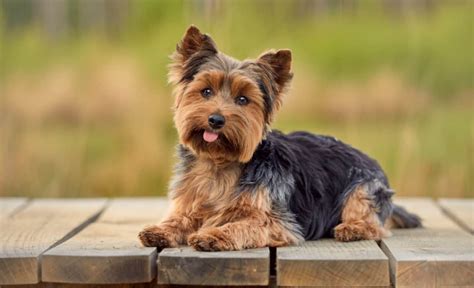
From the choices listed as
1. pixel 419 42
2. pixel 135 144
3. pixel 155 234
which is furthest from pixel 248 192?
pixel 419 42

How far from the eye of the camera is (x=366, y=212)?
464 cm

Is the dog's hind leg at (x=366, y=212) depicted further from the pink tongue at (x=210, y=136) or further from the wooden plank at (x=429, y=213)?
the pink tongue at (x=210, y=136)

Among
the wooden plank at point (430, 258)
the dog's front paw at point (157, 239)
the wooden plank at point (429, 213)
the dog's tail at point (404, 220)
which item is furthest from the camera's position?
the wooden plank at point (429, 213)

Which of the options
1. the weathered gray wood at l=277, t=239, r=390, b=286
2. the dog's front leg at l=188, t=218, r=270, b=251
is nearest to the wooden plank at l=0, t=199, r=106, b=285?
the dog's front leg at l=188, t=218, r=270, b=251

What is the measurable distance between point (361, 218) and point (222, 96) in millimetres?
1011

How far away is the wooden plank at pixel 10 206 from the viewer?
552 centimetres

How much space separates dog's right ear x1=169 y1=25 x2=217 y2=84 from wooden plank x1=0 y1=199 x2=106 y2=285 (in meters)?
0.96

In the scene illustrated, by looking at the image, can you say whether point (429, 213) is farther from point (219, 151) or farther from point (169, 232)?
point (169, 232)

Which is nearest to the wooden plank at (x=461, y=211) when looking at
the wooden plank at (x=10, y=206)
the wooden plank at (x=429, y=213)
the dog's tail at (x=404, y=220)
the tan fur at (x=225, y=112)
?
the wooden plank at (x=429, y=213)

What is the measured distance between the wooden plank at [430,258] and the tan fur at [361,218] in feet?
0.25

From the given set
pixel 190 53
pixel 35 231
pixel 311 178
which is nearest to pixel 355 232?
pixel 311 178

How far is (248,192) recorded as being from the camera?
434 cm

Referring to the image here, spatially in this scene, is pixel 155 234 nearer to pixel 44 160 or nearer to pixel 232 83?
pixel 232 83

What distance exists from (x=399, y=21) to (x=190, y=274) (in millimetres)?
4812
